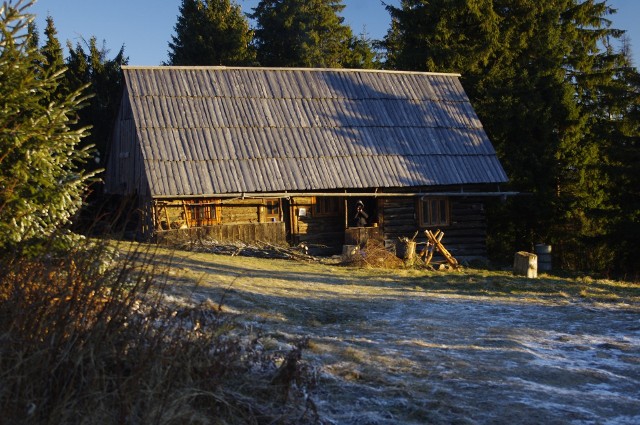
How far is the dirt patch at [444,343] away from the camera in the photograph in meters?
6.27

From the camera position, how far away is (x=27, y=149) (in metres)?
8.17

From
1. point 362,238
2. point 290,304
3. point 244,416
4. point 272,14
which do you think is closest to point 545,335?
point 290,304

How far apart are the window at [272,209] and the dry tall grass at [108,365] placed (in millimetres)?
14335

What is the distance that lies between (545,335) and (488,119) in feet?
65.6

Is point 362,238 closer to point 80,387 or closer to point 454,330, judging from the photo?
point 454,330

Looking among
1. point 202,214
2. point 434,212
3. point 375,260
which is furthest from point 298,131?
point 375,260

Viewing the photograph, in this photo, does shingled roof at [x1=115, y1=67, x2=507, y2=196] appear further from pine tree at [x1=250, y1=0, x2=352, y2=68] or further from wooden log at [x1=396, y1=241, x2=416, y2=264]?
pine tree at [x1=250, y1=0, x2=352, y2=68]

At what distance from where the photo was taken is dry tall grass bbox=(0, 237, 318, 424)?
4.70m

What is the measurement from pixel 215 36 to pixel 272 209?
17671 millimetres

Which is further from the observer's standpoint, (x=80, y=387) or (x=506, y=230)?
(x=506, y=230)

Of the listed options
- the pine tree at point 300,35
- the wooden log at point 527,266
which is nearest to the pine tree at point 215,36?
the pine tree at point 300,35

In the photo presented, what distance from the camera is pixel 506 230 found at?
30062 mm

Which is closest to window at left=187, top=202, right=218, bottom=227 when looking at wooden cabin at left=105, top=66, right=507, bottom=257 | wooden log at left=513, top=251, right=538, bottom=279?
A: wooden cabin at left=105, top=66, right=507, bottom=257

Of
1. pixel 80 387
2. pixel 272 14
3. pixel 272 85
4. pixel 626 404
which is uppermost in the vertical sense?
pixel 272 14
